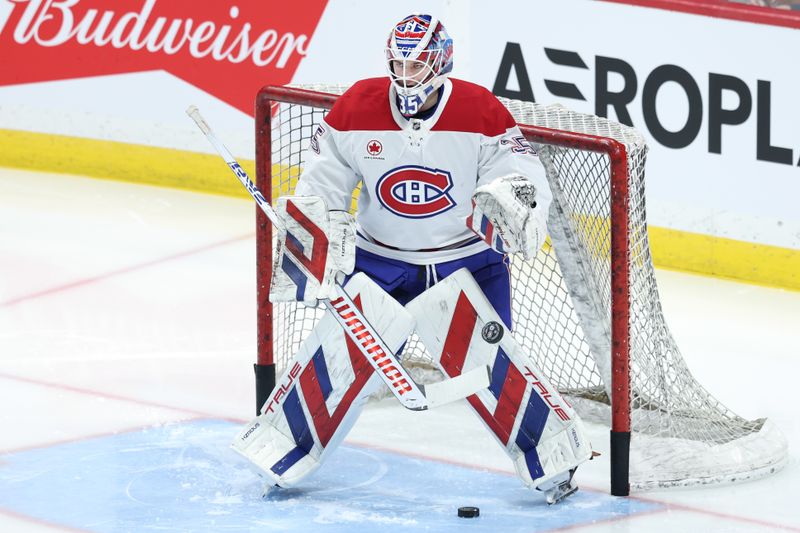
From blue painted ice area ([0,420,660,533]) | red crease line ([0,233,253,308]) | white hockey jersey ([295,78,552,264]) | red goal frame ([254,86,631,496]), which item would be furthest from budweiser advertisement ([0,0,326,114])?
white hockey jersey ([295,78,552,264])

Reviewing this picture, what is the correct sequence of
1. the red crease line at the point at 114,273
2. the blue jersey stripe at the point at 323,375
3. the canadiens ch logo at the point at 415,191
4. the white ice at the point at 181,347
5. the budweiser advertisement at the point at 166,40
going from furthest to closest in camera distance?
the budweiser advertisement at the point at 166,40
the red crease line at the point at 114,273
the white ice at the point at 181,347
the blue jersey stripe at the point at 323,375
the canadiens ch logo at the point at 415,191

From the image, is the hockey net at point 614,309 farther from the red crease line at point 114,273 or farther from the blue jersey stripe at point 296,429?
the red crease line at point 114,273

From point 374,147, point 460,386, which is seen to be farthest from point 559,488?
point 374,147

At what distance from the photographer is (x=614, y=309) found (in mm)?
4133

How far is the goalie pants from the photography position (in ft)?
13.7

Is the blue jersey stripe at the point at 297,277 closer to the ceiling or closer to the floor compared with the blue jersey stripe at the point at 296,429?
closer to the ceiling

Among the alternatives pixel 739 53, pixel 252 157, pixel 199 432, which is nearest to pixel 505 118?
pixel 199 432

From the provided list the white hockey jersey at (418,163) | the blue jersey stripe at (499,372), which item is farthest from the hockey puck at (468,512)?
the white hockey jersey at (418,163)

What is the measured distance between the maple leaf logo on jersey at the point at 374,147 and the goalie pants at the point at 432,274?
0.28 meters

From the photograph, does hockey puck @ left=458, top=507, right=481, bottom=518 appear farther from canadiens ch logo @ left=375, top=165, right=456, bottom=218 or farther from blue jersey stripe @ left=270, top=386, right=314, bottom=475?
canadiens ch logo @ left=375, top=165, right=456, bottom=218

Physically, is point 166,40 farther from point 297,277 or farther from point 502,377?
point 502,377

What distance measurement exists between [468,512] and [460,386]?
33 centimetres

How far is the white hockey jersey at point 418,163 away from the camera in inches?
159

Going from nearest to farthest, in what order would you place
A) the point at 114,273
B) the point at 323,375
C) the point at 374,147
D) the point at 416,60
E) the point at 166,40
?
1. the point at 416,60
2. the point at 374,147
3. the point at 323,375
4. the point at 114,273
5. the point at 166,40
